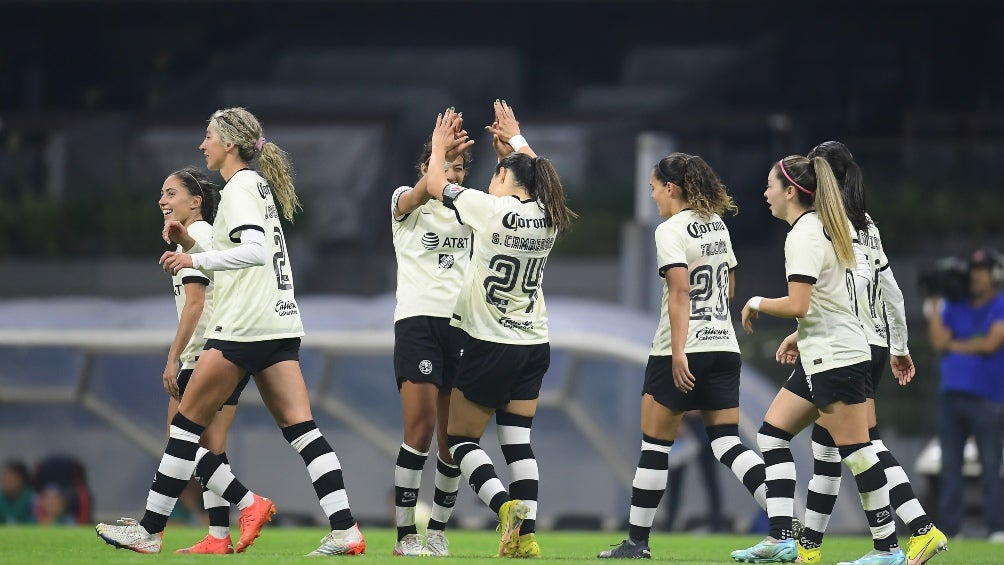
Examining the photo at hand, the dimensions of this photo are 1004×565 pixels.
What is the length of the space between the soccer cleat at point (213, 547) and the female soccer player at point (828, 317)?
2.96m

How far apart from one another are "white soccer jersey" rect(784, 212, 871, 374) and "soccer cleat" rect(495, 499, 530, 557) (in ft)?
5.07

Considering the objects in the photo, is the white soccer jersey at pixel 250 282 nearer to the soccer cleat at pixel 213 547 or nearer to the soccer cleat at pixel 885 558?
the soccer cleat at pixel 213 547

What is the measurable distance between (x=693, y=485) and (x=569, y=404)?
161cm

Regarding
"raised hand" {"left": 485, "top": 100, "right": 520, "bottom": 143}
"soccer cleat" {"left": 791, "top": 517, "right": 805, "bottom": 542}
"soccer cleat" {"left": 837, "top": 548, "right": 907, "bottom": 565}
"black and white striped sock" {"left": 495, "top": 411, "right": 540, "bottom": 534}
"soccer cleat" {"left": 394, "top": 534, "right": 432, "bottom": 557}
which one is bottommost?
"soccer cleat" {"left": 394, "top": 534, "right": 432, "bottom": 557}

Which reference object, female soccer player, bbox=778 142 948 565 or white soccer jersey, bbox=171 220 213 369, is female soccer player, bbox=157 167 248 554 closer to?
white soccer jersey, bbox=171 220 213 369

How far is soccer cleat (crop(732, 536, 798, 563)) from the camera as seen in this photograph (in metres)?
7.74

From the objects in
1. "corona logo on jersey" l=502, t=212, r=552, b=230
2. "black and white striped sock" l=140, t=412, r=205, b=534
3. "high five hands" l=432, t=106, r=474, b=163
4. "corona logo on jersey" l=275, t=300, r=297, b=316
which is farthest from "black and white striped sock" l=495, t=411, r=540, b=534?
"black and white striped sock" l=140, t=412, r=205, b=534

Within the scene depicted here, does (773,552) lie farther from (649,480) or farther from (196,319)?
(196,319)

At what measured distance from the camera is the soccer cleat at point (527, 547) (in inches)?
296

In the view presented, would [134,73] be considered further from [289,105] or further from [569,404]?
[569,404]

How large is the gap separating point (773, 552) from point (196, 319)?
3.20m

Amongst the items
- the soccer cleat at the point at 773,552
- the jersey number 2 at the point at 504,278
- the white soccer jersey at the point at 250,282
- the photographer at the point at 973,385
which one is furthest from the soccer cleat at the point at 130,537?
the photographer at the point at 973,385

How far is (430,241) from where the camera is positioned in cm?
813

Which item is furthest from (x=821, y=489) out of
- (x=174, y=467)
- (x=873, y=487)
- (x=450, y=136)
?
(x=174, y=467)
